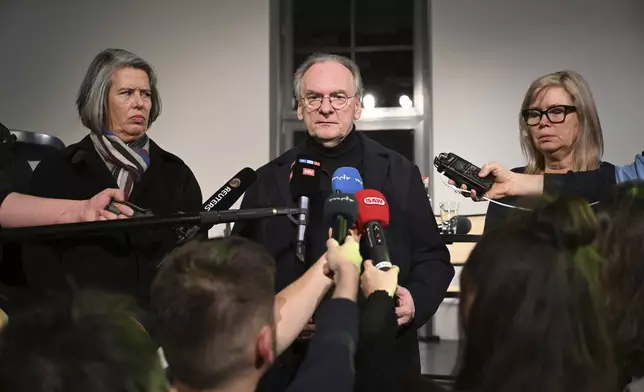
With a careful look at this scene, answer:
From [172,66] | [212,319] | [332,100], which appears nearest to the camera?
[212,319]

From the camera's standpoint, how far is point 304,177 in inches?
56.8

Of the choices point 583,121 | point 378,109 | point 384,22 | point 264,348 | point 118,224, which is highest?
point 384,22

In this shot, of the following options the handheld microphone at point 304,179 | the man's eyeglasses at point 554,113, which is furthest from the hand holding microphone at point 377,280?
the man's eyeglasses at point 554,113

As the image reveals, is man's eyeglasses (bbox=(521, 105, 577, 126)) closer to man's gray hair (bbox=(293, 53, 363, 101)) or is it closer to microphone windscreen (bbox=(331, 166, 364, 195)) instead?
man's gray hair (bbox=(293, 53, 363, 101))

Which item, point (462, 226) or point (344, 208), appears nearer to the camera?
point (344, 208)

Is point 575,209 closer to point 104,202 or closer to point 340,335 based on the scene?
point 340,335

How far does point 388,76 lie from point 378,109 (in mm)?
283

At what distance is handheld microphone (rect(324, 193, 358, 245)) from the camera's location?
106 centimetres

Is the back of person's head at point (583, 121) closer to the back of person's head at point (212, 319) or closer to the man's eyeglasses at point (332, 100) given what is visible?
the man's eyeglasses at point (332, 100)

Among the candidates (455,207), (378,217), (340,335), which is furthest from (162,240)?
(455,207)

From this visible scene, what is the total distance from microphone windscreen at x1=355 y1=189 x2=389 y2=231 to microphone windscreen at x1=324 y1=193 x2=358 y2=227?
21mm

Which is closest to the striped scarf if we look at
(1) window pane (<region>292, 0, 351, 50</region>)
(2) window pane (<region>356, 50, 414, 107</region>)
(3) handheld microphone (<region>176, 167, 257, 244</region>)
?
(3) handheld microphone (<region>176, 167, 257, 244</region>)

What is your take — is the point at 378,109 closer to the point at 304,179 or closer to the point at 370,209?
→ the point at 304,179

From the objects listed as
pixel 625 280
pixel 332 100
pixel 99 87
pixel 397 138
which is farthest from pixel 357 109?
pixel 397 138
